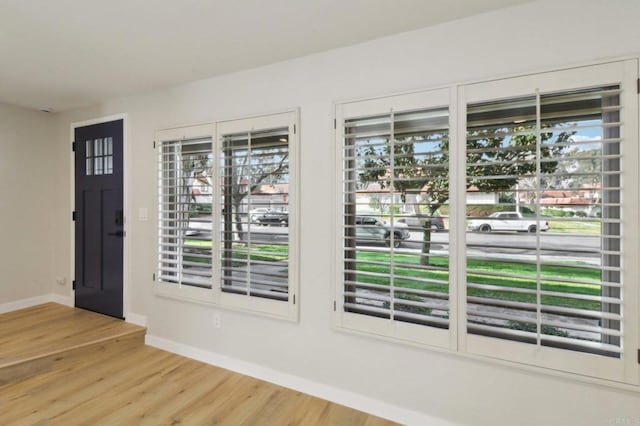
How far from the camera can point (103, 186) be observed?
3514mm

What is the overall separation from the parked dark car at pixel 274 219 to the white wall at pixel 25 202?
3.17 meters

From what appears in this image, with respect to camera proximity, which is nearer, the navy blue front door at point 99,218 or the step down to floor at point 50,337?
the step down to floor at point 50,337

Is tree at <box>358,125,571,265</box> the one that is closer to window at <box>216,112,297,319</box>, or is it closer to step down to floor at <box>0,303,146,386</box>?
window at <box>216,112,297,319</box>

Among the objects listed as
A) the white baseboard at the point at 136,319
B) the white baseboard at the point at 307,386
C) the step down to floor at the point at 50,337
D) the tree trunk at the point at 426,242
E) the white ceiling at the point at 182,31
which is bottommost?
the white baseboard at the point at 307,386

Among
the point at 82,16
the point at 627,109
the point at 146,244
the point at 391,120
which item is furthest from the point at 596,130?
the point at 146,244

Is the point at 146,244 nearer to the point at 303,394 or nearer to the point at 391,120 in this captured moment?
the point at 303,394

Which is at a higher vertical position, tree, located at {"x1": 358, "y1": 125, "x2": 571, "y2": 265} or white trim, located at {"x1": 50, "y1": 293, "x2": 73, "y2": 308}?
tree, located at {"x1": 358, "y1": 125, "x2": 571, "y2": 265}

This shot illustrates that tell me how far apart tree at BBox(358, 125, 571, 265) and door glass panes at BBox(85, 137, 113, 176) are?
9.18 feet

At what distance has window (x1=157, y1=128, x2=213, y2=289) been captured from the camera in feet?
9.21

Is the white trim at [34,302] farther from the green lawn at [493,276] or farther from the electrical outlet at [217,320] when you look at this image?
the green lawn at [493,276]

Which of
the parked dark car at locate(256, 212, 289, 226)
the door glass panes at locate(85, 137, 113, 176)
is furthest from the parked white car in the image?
the door glass panes at locate(85, 137, 113, 176)

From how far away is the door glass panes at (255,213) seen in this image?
2473 mm

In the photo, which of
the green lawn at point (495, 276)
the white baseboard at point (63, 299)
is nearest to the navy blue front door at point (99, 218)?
the white baseboard at point (63, 299)

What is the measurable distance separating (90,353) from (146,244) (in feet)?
3.33
